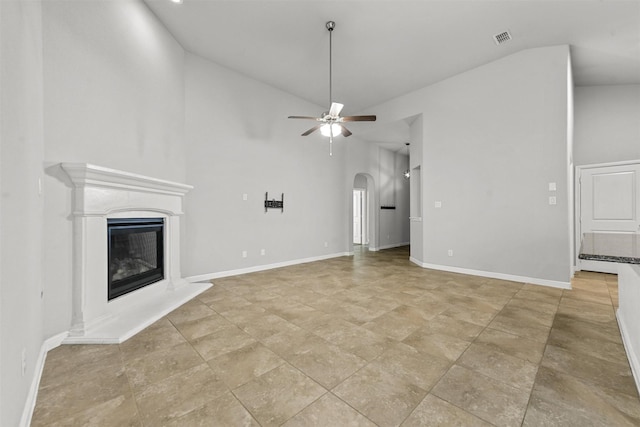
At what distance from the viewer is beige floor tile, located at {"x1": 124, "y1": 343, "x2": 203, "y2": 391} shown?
1.78 m

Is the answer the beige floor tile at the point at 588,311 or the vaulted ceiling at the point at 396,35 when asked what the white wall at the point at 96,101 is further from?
the beige floor tile at the point at 588,311

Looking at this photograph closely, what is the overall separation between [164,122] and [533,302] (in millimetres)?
5491

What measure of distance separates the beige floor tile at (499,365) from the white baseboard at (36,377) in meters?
2.67

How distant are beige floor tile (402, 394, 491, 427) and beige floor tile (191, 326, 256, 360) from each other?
1409 mm

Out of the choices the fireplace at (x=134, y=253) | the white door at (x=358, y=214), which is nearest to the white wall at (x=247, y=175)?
the fireplace at (x=134, y=253)

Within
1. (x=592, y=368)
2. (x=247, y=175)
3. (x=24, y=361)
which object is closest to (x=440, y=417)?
(x=592, y=368)

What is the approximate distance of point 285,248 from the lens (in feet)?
18.6

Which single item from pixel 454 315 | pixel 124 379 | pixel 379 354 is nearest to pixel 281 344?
pixel 379 354

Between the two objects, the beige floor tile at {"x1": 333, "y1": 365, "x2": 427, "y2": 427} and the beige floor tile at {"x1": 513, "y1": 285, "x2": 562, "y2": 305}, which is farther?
the beige floor tile at {"x1": 513, "y1": 285, "x2": 562, "y2": 305}

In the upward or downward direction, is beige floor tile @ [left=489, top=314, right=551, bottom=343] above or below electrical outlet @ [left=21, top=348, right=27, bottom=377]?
below

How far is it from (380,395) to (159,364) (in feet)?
5.31

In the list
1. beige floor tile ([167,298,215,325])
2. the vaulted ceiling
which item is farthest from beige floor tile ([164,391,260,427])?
the vaulted ceiling

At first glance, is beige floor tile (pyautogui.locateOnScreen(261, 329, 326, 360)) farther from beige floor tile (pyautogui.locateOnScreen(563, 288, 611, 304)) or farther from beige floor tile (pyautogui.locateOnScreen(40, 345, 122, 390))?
beige floor tile (pyautogui.locateOnScreen(563, 288, 611, 304))

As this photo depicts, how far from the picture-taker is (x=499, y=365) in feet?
6.33
